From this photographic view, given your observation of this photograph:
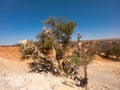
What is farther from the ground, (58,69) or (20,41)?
(20,41)

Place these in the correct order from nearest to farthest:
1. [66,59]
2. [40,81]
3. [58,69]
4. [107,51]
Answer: [40,81]
[58,69]
[66,59]
[107,51]

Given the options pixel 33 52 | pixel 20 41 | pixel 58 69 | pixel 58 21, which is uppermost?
pixel 58 21

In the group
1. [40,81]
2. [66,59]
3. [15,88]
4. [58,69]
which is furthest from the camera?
[66,59]

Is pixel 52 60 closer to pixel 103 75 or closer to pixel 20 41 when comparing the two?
pixel 20 41

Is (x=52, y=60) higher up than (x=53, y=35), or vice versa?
(x=53, y=35)

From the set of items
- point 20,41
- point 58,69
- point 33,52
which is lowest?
point 58,69

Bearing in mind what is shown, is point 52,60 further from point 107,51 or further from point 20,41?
point 107,51

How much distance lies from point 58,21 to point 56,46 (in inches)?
100

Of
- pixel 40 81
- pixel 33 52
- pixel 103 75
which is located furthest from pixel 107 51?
pixel 40 81

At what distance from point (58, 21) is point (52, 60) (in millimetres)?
4219

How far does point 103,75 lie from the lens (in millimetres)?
18812

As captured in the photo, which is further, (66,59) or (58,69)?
(66,59)

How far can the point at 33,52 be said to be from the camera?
15773mm

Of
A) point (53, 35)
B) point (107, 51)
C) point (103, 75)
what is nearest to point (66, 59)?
point (53, 35)
